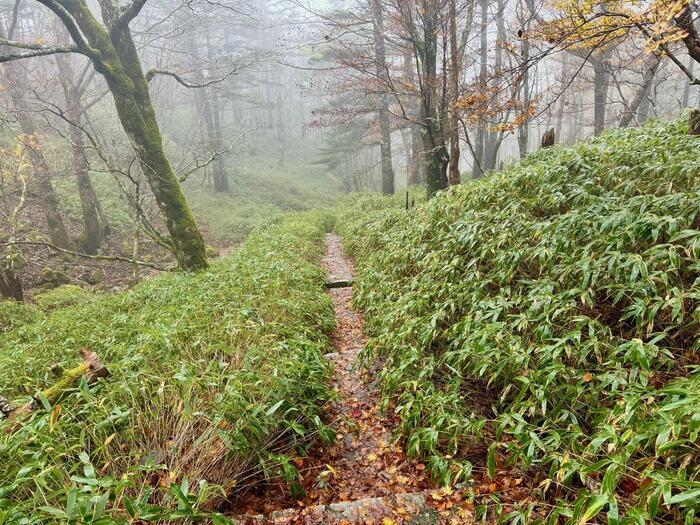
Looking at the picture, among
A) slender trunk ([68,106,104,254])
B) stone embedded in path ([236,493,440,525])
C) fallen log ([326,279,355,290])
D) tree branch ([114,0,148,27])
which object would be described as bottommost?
stone embedded in path ([236,493,440,525])

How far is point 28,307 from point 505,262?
9595 millimetres

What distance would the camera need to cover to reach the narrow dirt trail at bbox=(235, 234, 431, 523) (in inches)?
101

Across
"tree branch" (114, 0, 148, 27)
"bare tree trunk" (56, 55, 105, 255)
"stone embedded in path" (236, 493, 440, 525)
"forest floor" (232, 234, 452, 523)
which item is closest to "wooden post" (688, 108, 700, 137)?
"forest floor" (232, 234, 452, 523)

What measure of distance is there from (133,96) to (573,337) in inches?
342

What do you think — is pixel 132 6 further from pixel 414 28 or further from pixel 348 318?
pixel 348 318

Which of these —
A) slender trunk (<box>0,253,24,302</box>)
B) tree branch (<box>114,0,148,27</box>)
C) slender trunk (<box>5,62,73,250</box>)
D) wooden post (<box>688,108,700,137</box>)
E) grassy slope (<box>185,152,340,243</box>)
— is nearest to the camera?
wooden post (<box>688,108,700,137</box>)

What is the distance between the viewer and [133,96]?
7.43 m

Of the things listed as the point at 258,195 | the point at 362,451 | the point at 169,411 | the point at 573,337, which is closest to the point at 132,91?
the point at 169,411

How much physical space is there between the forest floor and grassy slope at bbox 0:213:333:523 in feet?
0.59

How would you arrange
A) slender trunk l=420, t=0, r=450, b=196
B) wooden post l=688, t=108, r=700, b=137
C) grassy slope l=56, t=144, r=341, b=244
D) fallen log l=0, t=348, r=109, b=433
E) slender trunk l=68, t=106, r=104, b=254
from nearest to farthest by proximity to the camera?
fallen log l=0, t=348, r=109, b=433
wooden post l=688, t=108, r=700, b=137
slender trunk l=420, t=0, r=450, b=196
slender trunk l=68, t=106, r=104, b=254
grassy slope l=56, t=144, r=341, b=244

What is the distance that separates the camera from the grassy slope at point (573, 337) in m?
1.92

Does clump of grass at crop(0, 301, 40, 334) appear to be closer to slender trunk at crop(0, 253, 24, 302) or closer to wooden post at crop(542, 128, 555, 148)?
slender trunk at crop(0, 253, 24, 302)

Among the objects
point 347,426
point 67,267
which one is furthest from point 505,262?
point 67,267

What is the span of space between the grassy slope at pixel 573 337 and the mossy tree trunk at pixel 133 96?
5316 mm
